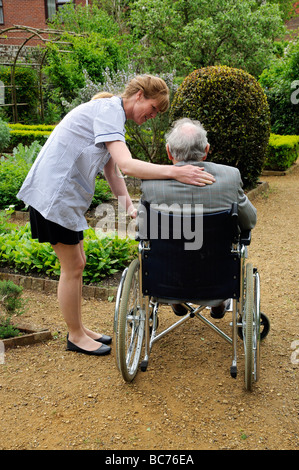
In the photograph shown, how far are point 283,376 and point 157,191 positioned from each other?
1274mm

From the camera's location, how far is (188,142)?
2510mm

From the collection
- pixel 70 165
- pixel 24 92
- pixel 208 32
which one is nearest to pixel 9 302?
→ pixel 70 165

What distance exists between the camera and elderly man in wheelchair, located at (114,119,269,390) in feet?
8.04

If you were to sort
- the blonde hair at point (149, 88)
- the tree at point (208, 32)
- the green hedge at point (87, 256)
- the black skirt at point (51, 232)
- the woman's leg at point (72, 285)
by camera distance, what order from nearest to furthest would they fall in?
the blonde hair at point (149, 88)
the black skirt at point (51, 232)
the woman's leg at point (72, 285)
the green hedge at point (87, 256)
the tree at point (208, 32)

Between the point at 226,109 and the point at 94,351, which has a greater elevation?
the point at 226,109

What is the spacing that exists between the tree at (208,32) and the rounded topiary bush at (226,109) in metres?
6.03

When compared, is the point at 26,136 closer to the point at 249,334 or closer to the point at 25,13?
the point at 249,334

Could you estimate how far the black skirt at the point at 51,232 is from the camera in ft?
8.87

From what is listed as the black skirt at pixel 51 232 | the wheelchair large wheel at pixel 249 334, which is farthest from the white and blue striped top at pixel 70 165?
the wheelchair large wheel at pixel 249 334

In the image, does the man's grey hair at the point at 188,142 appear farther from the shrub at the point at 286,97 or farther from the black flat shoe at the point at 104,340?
the shrub at the point at 286,97

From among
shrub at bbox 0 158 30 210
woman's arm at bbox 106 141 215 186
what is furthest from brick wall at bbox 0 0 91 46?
woman's arm at bbox 106 141 215 186

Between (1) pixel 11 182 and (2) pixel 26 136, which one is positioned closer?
(1) pixel 11 182

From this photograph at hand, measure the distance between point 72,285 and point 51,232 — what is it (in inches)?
14.3

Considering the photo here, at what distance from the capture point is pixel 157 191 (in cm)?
248
